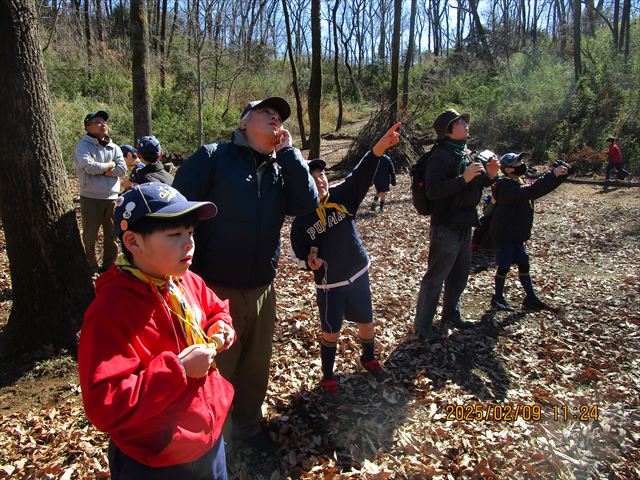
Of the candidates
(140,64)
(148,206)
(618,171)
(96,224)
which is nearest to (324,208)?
(148,206)

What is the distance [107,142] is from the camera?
6.19m

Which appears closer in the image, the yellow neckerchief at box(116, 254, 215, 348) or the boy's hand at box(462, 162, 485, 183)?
the yellow neckerchief at box(116, 254, 215, 348)

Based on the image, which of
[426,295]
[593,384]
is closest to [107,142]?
[426,295]

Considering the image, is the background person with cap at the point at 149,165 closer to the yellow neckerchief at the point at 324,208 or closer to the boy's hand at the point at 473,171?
the yellow neckerchief at the point at 324,208

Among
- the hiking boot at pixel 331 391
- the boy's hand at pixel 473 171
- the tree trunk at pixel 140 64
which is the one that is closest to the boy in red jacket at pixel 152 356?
the hiking boot at pixel 331 391

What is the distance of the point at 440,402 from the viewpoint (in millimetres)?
3926

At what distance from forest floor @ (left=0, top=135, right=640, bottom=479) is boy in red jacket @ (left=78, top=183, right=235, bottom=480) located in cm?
144

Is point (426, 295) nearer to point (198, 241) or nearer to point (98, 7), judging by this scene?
point (198, 241)

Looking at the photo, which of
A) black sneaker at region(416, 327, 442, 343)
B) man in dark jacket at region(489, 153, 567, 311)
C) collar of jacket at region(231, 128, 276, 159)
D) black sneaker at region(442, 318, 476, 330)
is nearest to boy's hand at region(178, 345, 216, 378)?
collar of jacket at region(231, 128, 276, 159)

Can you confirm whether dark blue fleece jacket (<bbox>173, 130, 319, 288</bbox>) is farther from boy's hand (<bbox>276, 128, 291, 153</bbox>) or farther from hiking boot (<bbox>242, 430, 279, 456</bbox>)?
hiking boot (<bbox>242, 430, 279, 456</bbox>)

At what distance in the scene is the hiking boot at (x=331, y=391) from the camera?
154 inches

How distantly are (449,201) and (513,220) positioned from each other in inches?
55.6

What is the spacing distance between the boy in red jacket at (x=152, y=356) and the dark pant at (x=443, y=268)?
3.15 m

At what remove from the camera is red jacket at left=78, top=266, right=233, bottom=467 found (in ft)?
5.29
